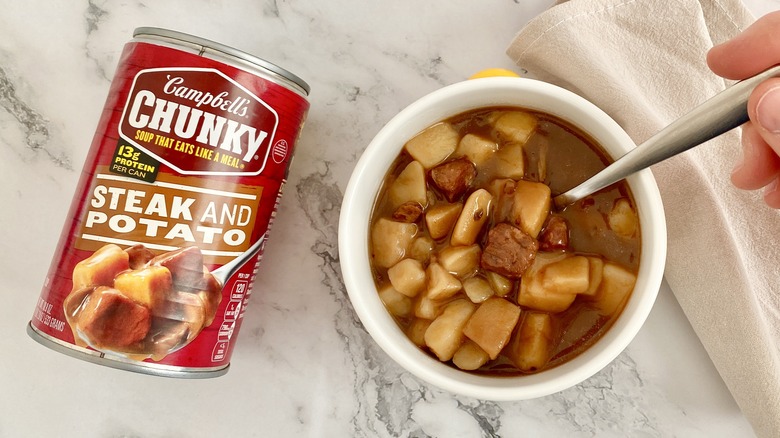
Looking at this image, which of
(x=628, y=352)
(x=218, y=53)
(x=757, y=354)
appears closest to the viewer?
(x=218, y=53)

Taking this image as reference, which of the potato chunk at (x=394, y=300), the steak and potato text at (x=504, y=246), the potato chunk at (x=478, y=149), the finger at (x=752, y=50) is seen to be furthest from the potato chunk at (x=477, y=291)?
the finger at (x=752, y=50)

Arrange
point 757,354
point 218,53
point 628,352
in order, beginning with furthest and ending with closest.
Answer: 1. point 628,352
2. point 757,354
3. point 218,53

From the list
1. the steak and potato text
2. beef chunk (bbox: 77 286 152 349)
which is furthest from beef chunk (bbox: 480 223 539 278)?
beef chunk (bbox: 77 286 152 349)

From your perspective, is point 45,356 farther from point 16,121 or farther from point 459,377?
point 459,377

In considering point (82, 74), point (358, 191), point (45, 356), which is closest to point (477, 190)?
point (358, 191)

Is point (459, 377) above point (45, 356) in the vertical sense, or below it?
above

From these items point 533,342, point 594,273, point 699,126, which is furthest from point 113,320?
point 699,126

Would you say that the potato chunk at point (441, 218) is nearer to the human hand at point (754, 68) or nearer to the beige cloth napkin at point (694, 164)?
the beige cloth napkin at point (694, 164)

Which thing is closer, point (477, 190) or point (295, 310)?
point (477, 190)
